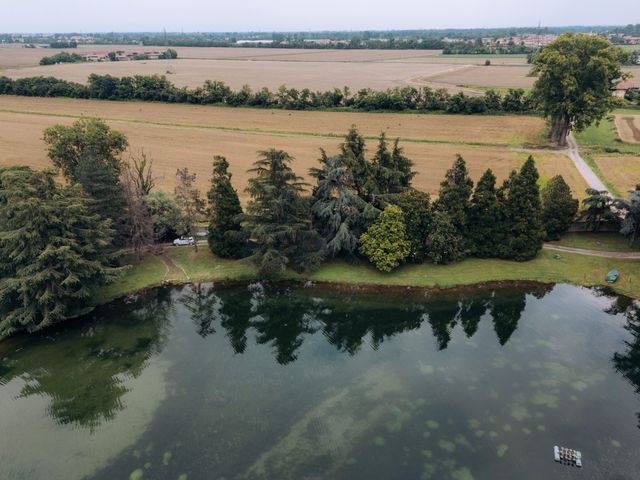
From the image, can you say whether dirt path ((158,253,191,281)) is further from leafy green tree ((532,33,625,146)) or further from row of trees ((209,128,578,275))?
leafy green tree ((532,33,625,146))

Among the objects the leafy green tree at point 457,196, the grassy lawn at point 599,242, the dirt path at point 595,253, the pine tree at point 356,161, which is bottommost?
the dirt path at point 595,253

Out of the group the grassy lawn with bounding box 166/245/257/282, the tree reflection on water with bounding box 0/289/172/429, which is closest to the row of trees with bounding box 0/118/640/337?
the grassy lawn with bounding box 166/245/257/282

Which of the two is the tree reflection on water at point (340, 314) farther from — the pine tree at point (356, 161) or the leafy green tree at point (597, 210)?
the leafy green tree at point (597, 210)

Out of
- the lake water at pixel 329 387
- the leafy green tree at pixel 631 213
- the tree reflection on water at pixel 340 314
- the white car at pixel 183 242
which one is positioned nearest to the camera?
the lake water at pixel 329 387

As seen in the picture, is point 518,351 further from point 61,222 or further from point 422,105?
point 422,105

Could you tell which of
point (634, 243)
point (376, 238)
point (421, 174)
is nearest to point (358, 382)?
point (376, 238)

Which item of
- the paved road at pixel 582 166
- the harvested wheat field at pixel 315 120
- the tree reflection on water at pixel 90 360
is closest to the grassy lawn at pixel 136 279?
the tree reflection on water at pixel 90 360

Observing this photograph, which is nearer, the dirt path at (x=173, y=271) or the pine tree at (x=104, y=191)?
the pine tree at (x=104, y=191)
